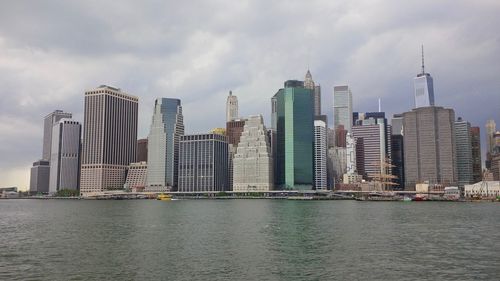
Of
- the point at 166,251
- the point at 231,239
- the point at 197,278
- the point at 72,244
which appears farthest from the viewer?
the point at 231,239

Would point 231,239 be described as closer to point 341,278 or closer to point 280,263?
point 280,263

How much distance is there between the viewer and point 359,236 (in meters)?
86.4

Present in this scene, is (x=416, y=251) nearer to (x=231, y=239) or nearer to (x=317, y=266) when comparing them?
(x=317, y=266)

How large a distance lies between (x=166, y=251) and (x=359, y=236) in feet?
118

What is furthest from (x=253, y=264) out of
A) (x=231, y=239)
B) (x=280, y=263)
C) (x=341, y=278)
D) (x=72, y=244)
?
(x=72, y=244)

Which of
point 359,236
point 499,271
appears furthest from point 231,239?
Answer: point 499,271

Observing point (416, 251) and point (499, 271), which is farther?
point (416, 251)

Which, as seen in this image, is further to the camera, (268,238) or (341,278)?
(268,238)

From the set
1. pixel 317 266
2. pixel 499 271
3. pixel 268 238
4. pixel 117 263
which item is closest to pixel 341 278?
pixel 317 266

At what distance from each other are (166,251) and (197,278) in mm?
18305

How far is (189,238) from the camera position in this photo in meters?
84.0

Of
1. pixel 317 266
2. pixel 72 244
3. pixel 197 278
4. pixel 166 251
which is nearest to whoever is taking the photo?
pixel 197 278

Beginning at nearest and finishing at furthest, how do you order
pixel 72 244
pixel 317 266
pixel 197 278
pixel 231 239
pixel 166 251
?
1. pixel 197 278
2. pixel 317 266
3. pixel 166 251
4. pixel 72 244
5. pixel 231 239

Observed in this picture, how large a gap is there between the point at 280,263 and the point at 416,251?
2203cm
